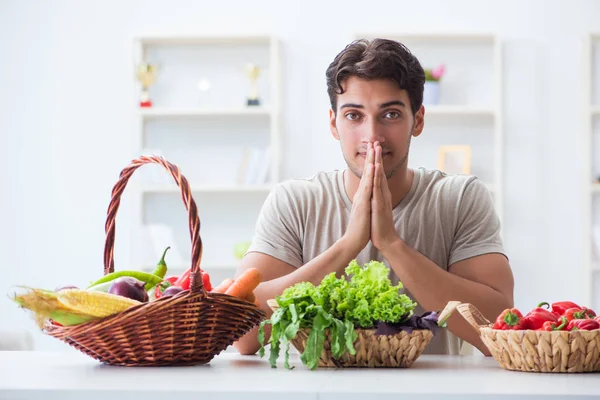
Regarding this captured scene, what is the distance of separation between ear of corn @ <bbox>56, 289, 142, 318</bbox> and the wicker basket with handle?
0.98 feet

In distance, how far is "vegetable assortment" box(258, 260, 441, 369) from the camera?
1.38 meters

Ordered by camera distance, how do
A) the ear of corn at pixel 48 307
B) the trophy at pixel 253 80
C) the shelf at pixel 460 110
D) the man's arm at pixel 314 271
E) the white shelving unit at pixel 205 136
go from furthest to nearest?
the white shelving unit at pixel 205 136 → the trophy at pixel 253 80 → the shelf at pixel 460 110 → the man's arm at pixel 314 271 → the ear of corn at pixel 48 307

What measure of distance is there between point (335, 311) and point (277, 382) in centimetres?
24

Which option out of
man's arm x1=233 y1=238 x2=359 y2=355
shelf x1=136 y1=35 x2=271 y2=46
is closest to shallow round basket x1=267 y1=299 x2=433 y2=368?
man's arm x1=233 y1=238 x2=359 y2=355

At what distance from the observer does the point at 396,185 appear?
2.35 metres

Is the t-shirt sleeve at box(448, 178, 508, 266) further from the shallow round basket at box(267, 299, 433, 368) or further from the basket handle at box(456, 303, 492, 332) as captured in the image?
the shallow round basket at box(267, 299, 433, 368)

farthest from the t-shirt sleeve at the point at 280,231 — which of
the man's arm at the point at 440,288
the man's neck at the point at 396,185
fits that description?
the man's arm at the point at 440,288

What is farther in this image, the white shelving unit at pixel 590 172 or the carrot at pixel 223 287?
the white shelving unit at pixel 590 172

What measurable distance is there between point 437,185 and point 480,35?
2.35 meters

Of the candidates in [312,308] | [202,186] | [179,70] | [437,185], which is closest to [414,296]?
[437,185]

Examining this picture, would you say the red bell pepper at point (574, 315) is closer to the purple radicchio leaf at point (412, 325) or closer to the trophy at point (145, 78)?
the purple radicchio leaf at point (412, 325)

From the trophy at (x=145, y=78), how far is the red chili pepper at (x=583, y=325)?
3545 millimetres

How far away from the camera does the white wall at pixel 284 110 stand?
183 inches

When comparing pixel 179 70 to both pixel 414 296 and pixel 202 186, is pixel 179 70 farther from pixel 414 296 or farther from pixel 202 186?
pixel 414 296
